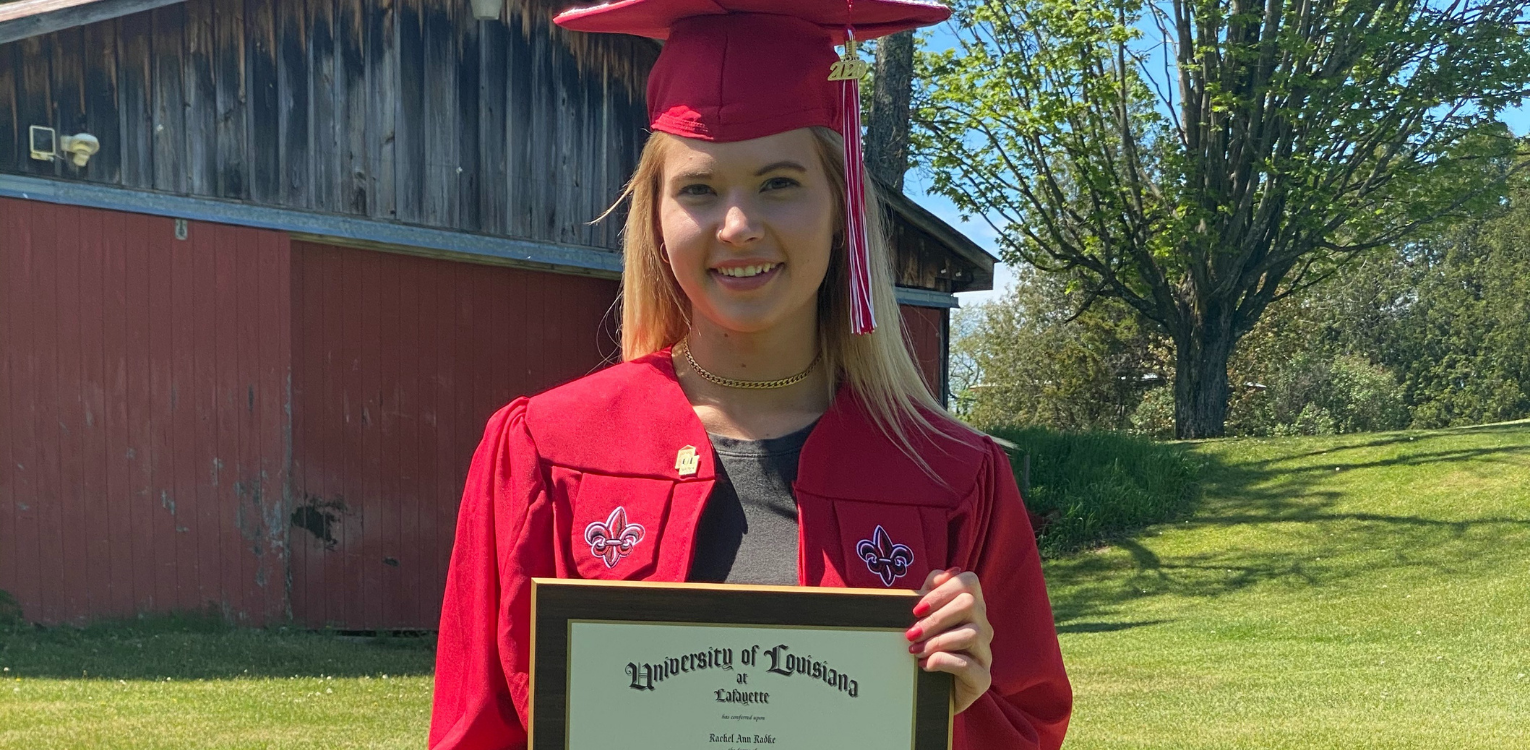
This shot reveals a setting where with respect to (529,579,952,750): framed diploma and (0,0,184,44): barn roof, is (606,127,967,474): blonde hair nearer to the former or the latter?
(529,579,952,750): framed diploma

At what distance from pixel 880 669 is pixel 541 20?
9.84 meters

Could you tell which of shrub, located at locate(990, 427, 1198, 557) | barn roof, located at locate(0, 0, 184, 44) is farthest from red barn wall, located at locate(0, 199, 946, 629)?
shrub, located at locate(990, 427, 1198, 557)

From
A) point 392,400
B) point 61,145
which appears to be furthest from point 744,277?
point 392,400

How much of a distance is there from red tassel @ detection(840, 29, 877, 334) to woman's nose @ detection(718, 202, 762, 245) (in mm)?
214

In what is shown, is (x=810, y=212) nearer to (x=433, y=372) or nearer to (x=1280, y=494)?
(x=433, y=372)

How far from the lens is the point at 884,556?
80.3 inches

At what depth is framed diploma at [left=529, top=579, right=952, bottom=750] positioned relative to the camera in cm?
182

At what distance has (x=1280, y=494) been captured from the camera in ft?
59.4

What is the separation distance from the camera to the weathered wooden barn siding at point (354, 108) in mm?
8523

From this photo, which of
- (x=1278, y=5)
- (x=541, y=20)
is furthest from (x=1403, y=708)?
(x=1278, y=5)

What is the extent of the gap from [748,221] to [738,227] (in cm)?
2

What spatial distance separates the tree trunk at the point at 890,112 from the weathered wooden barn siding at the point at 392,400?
14.0 ft

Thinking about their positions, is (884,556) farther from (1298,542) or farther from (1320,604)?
(1298,542)

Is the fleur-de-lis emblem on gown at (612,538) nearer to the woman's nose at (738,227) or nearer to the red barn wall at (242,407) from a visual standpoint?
the woman's nose at (738,227)
